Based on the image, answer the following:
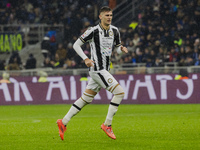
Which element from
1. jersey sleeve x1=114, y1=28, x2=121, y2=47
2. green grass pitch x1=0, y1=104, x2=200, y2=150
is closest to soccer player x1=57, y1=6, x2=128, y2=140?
jersey sleeve x1=114, y1=28, x2=121, y2=47

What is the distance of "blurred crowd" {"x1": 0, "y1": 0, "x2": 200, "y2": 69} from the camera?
22312 millimetres

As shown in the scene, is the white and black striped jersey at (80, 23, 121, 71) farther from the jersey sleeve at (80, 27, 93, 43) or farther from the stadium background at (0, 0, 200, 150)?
the stadium background at (0, 0, 200, 150)

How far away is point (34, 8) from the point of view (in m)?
29.9

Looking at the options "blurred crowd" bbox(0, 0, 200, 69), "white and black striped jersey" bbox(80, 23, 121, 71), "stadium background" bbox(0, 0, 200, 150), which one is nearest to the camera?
"white and black striped jersey" bbox(80, 23, 121, 71)

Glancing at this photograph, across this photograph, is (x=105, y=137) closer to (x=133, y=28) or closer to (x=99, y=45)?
(x=99, y=45)

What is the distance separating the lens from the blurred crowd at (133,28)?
22312 millimetres

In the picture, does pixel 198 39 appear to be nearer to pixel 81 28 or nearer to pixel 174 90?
pixel 174 90

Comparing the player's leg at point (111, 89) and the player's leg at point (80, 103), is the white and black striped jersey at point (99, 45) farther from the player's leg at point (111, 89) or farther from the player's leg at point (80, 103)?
the player's leg at point (80, 103)

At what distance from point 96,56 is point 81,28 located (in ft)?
62.0

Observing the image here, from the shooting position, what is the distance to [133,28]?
2548 cm

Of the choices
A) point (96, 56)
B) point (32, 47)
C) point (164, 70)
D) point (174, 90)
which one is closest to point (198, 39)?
point (164, 70)

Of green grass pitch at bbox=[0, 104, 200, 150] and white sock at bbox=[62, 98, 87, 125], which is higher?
white sock at bbox=[62, 98, 87, 125]

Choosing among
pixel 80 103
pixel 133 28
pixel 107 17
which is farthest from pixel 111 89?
pixel 133 28

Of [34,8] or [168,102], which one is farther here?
[34,8]
